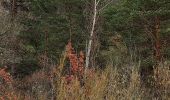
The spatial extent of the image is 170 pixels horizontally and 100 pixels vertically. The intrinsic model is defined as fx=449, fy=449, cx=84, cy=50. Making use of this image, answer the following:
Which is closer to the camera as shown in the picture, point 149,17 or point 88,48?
point 149,17

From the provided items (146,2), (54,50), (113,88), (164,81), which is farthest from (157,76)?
(54,50)

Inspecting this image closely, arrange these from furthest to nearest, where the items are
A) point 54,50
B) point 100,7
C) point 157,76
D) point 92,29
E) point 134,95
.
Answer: point 54,50, point 100,7, point 92,29, point 157,76, point 134,95

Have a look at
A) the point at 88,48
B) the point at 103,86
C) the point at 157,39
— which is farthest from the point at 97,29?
the point at 103,86

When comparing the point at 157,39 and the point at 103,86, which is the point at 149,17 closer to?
the point at 157,39

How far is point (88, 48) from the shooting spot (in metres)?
20.0

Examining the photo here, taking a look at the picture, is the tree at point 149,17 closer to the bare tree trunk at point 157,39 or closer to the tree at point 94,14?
the bare tree trunk at point 157,39

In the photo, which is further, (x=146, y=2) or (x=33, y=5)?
(x=33, y=5)

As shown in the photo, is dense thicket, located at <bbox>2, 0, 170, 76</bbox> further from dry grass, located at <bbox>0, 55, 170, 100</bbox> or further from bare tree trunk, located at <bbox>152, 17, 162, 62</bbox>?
dry grass, located at <bbox>0, 55, 170, 100</bbox>

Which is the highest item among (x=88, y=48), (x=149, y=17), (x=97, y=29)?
(x=149, y=17)

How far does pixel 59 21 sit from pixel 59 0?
132 cm

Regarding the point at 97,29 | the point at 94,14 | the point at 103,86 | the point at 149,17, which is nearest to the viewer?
the point at 103,86

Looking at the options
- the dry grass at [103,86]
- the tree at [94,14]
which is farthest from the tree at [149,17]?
the dry grass at [103,86]

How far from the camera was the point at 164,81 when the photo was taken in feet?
23.0

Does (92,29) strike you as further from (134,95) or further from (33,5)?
(134,95)
